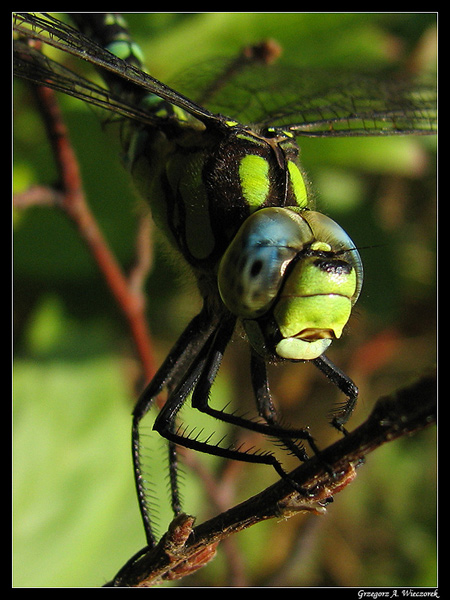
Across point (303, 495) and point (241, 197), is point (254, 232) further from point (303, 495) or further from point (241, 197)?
point (303, 495)

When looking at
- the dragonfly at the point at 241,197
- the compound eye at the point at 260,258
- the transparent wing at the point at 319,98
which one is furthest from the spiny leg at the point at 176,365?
the transparent wing at the point at 319,98

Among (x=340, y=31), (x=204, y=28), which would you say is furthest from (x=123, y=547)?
(x=340, y=31)

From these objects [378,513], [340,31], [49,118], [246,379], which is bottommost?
[378,513]

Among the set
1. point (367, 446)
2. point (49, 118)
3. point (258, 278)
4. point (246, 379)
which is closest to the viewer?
point (367, 446)

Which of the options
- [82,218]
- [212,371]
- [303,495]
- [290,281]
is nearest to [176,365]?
[212,371]

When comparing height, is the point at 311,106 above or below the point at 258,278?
above

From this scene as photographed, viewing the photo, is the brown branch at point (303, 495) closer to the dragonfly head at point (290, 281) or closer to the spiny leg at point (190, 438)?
the spiny leg at point (190, 438)

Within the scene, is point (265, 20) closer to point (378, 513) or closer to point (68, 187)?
point (68, 187)
